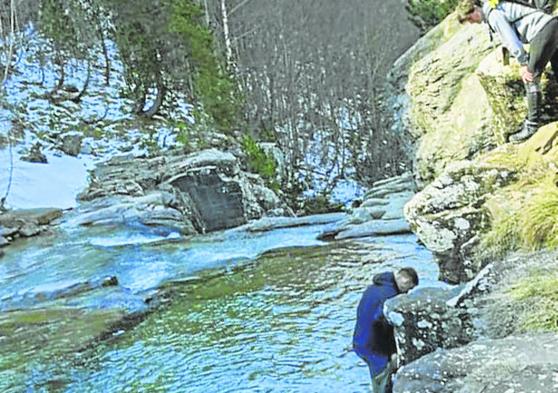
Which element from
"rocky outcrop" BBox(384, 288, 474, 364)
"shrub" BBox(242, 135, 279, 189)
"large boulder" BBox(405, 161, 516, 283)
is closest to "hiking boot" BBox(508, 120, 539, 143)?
"large boulder" BBox(405, 161, 516, 283)

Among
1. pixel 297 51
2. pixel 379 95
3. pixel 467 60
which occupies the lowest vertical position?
pixel 467 60

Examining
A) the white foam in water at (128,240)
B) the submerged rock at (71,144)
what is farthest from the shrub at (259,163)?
the white foam in water at (128,240)

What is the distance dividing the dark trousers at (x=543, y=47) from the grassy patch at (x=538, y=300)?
2.69 m

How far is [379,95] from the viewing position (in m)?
28.3

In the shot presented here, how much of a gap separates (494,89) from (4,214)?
12324 millimetres

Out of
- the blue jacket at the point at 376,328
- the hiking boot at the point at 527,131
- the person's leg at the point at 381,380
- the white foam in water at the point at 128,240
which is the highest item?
the hiking boot at the point at 527,131

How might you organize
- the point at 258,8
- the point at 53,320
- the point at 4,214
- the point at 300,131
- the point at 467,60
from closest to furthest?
1. the point at 53,320
2. the point at 467,60
3. the point at 4,214
4. the point at 300,131
5. the point at 258,8

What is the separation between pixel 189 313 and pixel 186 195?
7.98 meters

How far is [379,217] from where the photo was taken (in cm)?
1469

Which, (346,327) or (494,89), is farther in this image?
(346,327)

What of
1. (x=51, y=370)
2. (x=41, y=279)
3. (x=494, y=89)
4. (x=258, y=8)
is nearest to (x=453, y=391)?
(x=494, y=89)

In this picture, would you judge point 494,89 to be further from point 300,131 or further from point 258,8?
point 258,8

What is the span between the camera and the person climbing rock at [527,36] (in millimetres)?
5664

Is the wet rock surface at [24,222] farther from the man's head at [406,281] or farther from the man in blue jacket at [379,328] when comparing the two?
the man's head at [406,281]
